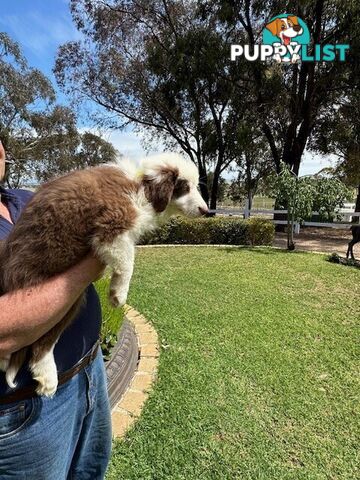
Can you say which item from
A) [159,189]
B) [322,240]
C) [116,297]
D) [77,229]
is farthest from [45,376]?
[322,240]

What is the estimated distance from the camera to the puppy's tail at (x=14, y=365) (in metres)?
1.15

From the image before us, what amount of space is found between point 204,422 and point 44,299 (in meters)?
2.55

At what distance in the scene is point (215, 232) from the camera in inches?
489

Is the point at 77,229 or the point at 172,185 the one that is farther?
the point at 172,185

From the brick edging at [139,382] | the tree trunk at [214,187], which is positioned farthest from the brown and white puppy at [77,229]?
the tree trunk at [214,187]

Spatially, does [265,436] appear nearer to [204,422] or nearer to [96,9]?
[204,422]

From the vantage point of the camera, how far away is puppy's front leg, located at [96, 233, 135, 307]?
1.37 m

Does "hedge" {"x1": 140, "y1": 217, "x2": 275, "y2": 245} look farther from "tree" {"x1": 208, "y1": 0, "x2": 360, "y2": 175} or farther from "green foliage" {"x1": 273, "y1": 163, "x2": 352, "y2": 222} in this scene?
"tree" {"x1": 208, "y1": 0, "x2": 360, "y2": 175}

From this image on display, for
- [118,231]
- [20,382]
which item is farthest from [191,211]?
[20,382]

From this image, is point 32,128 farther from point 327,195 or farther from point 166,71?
point 327,195

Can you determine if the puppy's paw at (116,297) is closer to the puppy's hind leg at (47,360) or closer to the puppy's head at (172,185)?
the puppy's hind leg at (47,360)

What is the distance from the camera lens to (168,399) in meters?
3.42

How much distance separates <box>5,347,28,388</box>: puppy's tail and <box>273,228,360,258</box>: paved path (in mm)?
11635

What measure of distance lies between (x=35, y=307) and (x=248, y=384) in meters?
3.23
